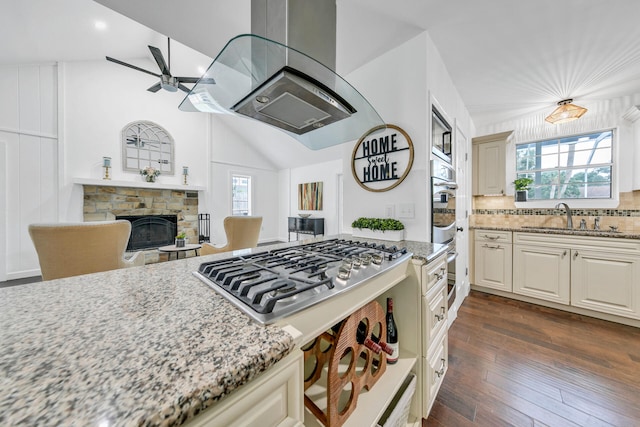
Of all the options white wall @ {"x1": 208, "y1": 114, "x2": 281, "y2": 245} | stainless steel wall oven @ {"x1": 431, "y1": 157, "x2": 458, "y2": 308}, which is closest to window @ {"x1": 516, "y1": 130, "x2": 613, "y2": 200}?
stainless steel wall oven @ {"x1": 431, "y1": 157, "x2": 458, "y2": 308}

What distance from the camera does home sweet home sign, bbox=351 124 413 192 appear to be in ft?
5.59

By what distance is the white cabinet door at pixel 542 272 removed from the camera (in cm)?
234

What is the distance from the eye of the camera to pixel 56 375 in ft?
1.10

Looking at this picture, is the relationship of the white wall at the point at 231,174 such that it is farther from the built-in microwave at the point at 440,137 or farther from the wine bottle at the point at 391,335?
the wine bottle at the point at 391,335

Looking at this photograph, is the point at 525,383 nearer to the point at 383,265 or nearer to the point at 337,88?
the point at 383,265

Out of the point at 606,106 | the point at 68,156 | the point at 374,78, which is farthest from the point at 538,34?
the point at 68,156

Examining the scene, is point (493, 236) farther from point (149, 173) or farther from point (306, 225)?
point (149, 173)

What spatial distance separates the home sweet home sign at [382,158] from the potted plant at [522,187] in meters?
2.35

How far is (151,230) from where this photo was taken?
470 centimetres

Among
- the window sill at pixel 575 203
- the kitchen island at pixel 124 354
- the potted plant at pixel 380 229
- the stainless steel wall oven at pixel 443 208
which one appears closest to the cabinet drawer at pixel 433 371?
the stainless steel wall oven at pixel 443 208

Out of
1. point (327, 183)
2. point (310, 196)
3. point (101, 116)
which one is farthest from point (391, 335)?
point (101, 116)

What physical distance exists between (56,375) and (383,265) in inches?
35.9

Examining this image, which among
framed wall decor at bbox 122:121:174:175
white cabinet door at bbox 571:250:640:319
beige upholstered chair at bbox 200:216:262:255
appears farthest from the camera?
framed wall decor at bbox 122:121:174:175

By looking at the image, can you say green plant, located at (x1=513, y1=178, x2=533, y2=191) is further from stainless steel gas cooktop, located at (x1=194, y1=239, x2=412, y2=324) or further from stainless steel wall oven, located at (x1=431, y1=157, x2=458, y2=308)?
stainless steel gas cooktop, located at (x1=194, y1=239, x2=412, y2=324)
